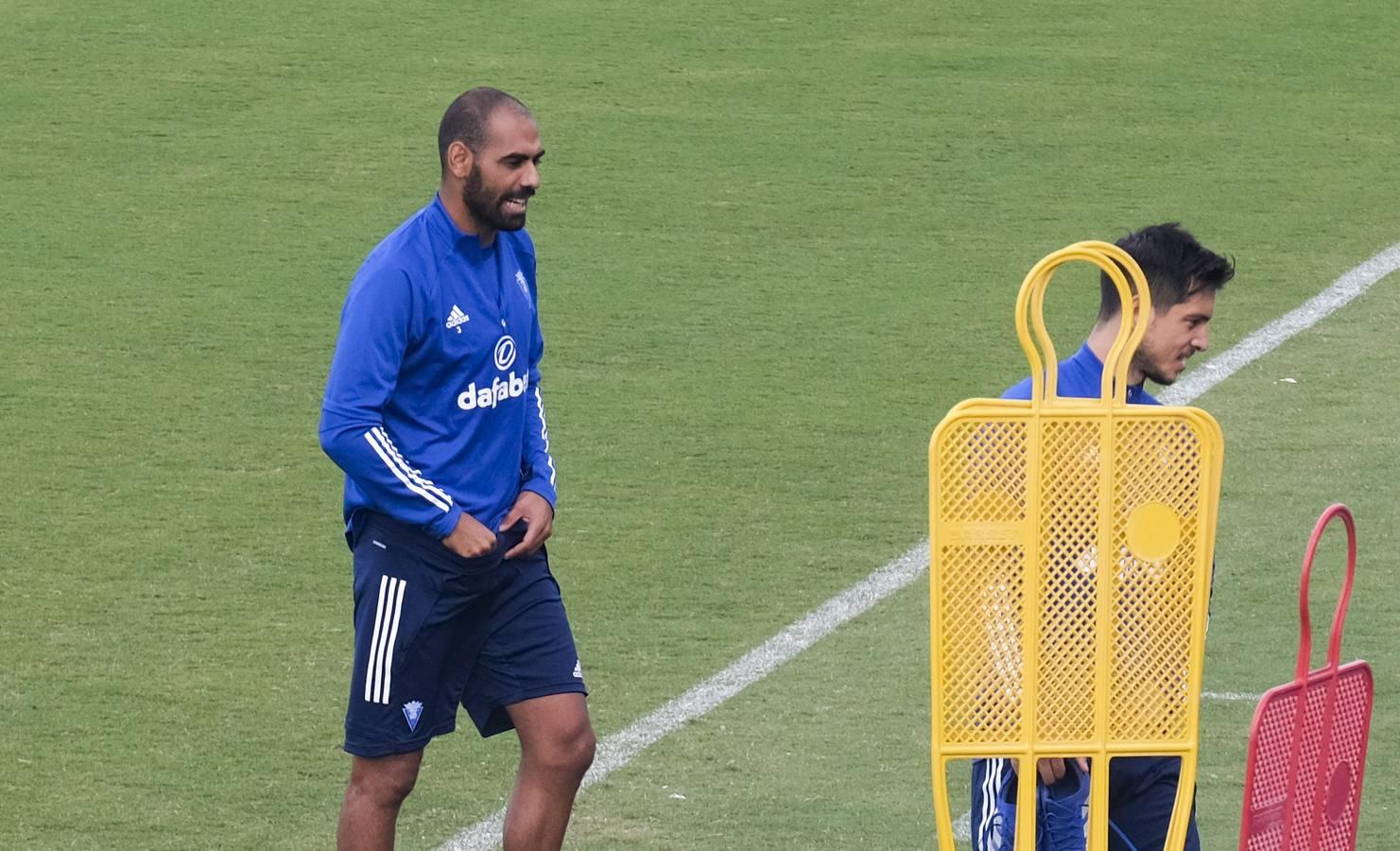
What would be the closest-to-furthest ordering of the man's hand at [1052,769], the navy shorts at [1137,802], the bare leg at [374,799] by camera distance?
the man's hand at [1052,769]
the navy shorts at [1137,802]
the bare leg at [374,799]

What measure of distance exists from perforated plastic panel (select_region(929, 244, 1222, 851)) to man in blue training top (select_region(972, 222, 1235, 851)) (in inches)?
13.6

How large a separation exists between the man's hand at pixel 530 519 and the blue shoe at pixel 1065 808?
127 centimetres

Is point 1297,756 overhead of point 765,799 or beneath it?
overhead

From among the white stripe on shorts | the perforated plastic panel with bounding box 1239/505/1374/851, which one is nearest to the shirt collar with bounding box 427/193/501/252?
the white stripe on shorts

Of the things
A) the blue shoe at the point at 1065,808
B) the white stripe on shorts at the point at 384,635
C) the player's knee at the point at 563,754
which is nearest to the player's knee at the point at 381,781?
the white stripe on shorts at the point at 384,635

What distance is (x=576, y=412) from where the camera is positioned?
29.5 ft

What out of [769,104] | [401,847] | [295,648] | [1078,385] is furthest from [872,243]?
[1078,385]

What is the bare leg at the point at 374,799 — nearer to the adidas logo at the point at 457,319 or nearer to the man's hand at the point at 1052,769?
the adidas logo at the point at 457,319

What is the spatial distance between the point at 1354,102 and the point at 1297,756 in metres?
10.1

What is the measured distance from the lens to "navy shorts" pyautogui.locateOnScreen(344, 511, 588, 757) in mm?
4949

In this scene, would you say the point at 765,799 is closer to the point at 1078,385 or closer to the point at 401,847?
the point at 401,847

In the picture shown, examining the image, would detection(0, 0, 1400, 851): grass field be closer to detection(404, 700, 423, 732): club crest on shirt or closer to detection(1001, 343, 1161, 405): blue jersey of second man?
detection(404, 700, 423, 732): club crest on shirt

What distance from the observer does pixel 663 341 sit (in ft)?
32.4

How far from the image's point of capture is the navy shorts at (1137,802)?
4.49 m
